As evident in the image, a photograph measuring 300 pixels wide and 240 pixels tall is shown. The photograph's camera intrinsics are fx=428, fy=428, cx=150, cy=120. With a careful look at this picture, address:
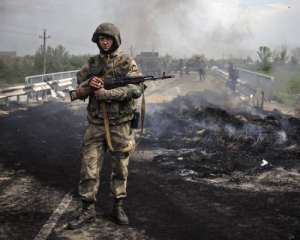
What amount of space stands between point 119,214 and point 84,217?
340 millimetres

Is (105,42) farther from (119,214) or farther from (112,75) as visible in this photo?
(119,214)

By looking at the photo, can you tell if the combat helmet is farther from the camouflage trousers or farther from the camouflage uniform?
the camouflage trousers

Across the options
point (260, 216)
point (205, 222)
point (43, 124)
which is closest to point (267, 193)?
point (260, 216)

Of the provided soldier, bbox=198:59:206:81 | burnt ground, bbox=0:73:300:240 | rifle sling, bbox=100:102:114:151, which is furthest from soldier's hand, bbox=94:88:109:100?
soldier, bbox=198:59:206:81

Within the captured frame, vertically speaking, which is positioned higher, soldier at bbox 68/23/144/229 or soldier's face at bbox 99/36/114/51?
soldier's face at bbox 99/36/114/51

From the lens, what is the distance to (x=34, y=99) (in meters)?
18.1

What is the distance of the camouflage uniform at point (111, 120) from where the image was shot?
412cm

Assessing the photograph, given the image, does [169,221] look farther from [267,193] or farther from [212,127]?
[212,127]

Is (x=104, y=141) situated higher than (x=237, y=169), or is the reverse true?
(x=104, y=141)

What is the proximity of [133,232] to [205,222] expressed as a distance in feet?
2.52

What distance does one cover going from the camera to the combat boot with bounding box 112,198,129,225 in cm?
410

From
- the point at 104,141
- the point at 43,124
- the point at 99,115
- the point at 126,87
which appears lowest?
the point at 43,124

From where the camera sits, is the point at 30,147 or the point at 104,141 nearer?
the point at 104,141

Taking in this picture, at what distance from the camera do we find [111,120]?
13.8 ft
